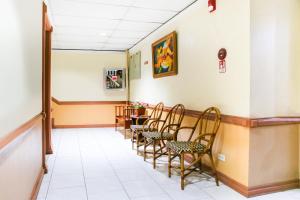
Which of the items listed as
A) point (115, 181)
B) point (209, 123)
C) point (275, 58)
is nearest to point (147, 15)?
point (209, 123)

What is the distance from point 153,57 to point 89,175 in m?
2.87

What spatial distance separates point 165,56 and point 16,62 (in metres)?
3.27

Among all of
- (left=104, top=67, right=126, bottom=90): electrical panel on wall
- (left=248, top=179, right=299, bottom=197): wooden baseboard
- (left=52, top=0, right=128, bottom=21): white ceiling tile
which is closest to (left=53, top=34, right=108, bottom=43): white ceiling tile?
(left=104, top=67, right=126, bottom=90): electrical panel on wall

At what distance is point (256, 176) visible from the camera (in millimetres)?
2844

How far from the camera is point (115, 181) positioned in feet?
10.8

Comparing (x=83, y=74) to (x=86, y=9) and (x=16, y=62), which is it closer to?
(x=86, y=9)

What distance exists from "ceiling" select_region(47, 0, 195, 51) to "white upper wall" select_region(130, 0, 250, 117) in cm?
33

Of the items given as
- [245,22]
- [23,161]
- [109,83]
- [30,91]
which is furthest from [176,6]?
[109,83]

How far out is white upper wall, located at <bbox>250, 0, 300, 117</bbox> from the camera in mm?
2771

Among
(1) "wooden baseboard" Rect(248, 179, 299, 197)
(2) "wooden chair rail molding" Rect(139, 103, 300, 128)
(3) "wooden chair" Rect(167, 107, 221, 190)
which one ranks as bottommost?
(1) "wooden baseboard" Rect(248, 179, 299, 197)

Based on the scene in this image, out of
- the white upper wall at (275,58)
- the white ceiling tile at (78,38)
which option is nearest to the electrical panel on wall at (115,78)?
the white ceiling tile at (78,38)

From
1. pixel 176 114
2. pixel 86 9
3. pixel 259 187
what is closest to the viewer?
pixel 259 187

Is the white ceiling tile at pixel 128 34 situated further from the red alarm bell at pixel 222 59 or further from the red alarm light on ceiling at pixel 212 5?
the red alarm bell at pixel 222 59

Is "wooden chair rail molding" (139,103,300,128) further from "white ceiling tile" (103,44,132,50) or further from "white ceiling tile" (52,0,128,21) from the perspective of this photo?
"white ceiling tile" (103,44,132,50)
